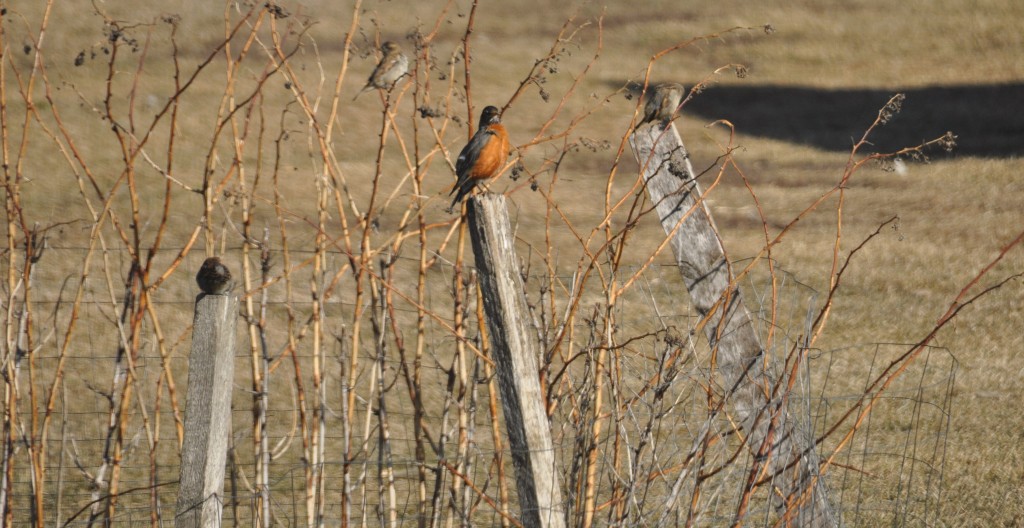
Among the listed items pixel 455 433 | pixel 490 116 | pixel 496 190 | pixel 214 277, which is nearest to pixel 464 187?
pixel 490 116

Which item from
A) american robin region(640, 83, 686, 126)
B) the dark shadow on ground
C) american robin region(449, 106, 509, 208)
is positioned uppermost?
the dark shadow on ground

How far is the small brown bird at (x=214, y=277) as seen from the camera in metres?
2.37

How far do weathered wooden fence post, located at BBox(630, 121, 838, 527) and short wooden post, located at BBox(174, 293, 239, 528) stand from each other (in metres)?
1.40

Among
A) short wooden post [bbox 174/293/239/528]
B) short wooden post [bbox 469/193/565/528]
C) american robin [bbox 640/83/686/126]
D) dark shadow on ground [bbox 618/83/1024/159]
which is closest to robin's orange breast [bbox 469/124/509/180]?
american robin [bbox 640/83/686/126]

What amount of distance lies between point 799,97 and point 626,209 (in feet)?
25.4

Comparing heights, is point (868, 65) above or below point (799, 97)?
above

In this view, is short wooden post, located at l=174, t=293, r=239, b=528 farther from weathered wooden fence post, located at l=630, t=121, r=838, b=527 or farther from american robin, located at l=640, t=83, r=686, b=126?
american robin, located at l=640, t=83, r=686, b=126

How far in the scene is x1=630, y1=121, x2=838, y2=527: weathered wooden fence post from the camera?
3.26 m

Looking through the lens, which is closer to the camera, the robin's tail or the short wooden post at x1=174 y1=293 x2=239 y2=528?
the short wooden post at x1=174 y1=293 x2=239 y2=528

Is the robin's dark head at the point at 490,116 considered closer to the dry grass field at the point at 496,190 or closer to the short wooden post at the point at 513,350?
the dry grass field at the point at 496,190

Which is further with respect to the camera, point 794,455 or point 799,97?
point 799,97

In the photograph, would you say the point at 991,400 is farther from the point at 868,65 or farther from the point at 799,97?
the point at 868,65

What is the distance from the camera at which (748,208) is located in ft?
37.3

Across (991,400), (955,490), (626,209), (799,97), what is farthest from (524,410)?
(799,97)
